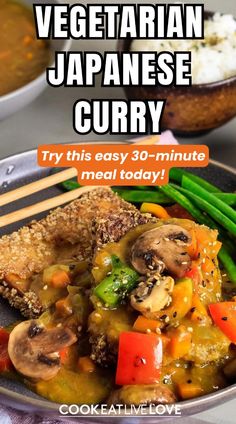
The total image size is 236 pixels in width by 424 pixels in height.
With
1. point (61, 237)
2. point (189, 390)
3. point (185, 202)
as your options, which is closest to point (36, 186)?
point (61, 237)

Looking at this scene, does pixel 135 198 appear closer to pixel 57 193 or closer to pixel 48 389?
pixel 57 193

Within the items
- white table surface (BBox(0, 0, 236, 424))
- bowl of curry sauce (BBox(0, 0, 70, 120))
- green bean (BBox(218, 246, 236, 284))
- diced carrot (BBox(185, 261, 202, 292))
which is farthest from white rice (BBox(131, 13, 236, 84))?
diced carrot (BBox(185, 261, 202, 292))

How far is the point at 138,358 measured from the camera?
2.12 m

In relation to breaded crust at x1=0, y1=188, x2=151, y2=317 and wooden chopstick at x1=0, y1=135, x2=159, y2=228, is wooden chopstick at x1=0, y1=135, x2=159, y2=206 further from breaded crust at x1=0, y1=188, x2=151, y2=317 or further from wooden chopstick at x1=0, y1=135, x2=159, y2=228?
breaded crust at x1=0, y1=188, x2=151, y2=317

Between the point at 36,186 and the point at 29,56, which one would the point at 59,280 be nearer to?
the point at 36,186

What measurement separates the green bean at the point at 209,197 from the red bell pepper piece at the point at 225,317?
19.5 inches

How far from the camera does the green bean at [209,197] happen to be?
2700mm

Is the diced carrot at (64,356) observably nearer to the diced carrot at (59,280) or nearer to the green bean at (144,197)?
the diced carrot at (59,280)

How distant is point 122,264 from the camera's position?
7.54 feet

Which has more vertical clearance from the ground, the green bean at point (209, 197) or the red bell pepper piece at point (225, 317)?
the green bean at point (209, 197)

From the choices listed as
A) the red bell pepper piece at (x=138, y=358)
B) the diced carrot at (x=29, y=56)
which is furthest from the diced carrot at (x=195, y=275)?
the diced carrot at (x=29, y=56)

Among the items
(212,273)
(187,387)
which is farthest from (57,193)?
(187,387)

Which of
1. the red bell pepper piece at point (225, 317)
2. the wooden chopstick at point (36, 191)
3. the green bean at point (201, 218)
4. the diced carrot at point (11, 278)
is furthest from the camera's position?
the wooden chopstick at point (36, 191)

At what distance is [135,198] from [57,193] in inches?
12.1
